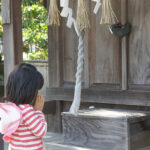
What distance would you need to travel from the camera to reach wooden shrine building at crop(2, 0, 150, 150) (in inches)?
154

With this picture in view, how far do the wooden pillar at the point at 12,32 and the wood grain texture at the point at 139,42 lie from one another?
1.32m

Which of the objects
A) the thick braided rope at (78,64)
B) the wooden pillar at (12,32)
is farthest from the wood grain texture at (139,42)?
the wooden pillar at (12,32)

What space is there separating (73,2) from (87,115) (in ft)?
5.61

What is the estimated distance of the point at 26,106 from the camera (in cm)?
209

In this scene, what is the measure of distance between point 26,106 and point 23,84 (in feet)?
0.43

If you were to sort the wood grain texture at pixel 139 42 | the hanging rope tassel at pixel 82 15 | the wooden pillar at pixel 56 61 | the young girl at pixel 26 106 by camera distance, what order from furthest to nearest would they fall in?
the wooden pillar at pixel 56 61
the wood grain texture at pixel 139 42
the hanging rope tassel at pixel 82 15
the young girl at pixel 26 106

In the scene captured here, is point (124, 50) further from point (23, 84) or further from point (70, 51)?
point (23, 84)

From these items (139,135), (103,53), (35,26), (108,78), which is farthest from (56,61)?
(35,26)

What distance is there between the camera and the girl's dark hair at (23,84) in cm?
207

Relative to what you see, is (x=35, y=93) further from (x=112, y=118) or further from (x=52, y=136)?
(x=52, y=136)

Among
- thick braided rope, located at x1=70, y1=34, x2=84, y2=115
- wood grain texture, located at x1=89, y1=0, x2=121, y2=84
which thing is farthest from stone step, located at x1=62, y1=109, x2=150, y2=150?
wood grain texture, located at x1=89, y1=0, x2=121, y2=84

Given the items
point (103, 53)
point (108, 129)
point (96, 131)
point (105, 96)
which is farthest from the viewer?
point (103, 53)

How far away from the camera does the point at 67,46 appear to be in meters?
5.02

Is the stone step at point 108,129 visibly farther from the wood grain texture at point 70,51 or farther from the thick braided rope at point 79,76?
the wood grain texture at point 70,51
